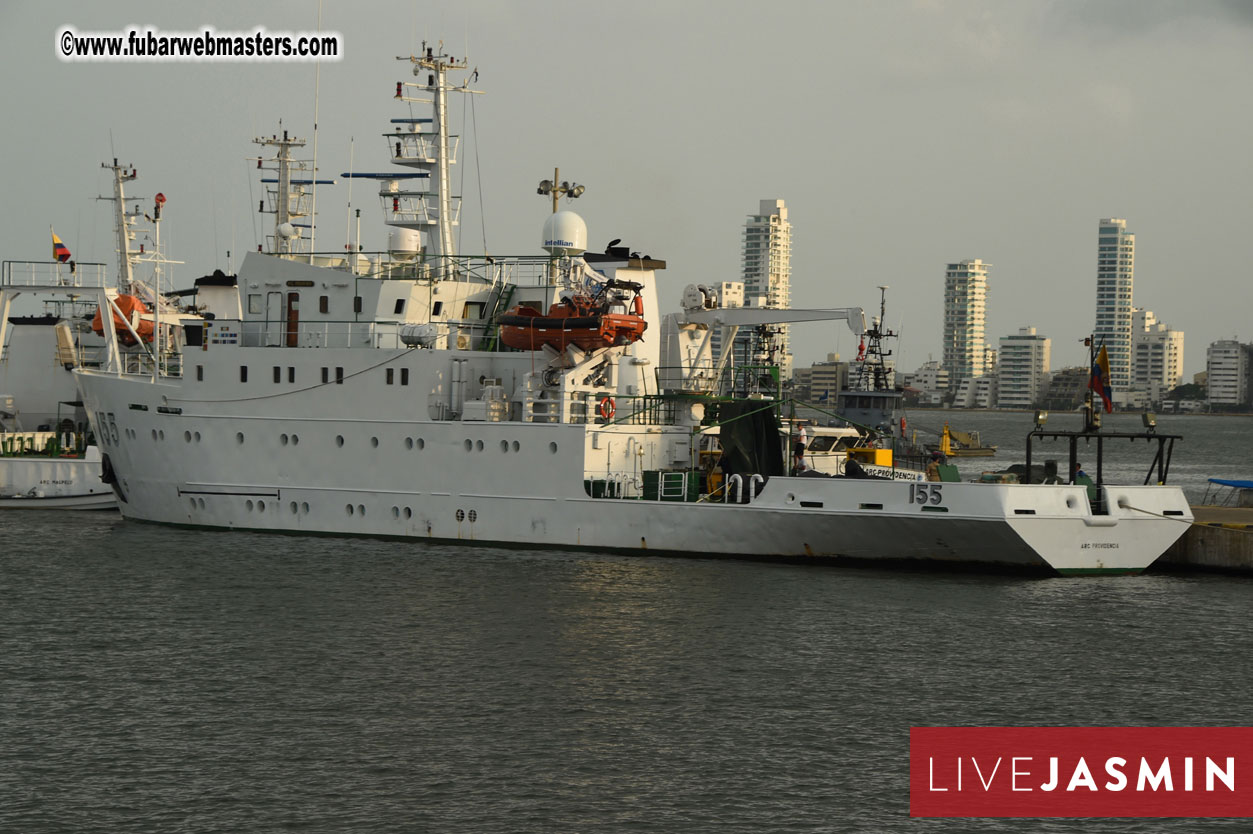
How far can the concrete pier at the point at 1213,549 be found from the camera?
29.8 m

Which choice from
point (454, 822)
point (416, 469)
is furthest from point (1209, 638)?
point (416, 469)

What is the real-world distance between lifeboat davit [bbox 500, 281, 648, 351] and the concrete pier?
491 inches

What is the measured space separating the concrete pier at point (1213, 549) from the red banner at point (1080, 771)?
13.2 metres

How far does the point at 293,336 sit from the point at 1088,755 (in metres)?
22.1

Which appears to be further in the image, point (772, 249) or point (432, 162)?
point (772, 249)

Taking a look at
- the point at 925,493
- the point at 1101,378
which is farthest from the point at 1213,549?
the point at 925,493

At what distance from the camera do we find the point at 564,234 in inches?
1254

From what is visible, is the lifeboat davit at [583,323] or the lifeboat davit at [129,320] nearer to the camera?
the lifeboat davit at [583,323]

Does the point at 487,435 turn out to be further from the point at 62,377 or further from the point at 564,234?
the point at 62,377

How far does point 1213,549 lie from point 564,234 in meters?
15.6

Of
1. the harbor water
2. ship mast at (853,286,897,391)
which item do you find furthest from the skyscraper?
the harbor water

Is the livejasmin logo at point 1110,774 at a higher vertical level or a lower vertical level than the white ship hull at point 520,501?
lower

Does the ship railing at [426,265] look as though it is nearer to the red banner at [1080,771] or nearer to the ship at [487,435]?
the ship at [487,435]

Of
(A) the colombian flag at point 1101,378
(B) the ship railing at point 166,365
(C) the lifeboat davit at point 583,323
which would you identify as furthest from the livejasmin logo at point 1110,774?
(B) the ship railing at point 166,365
